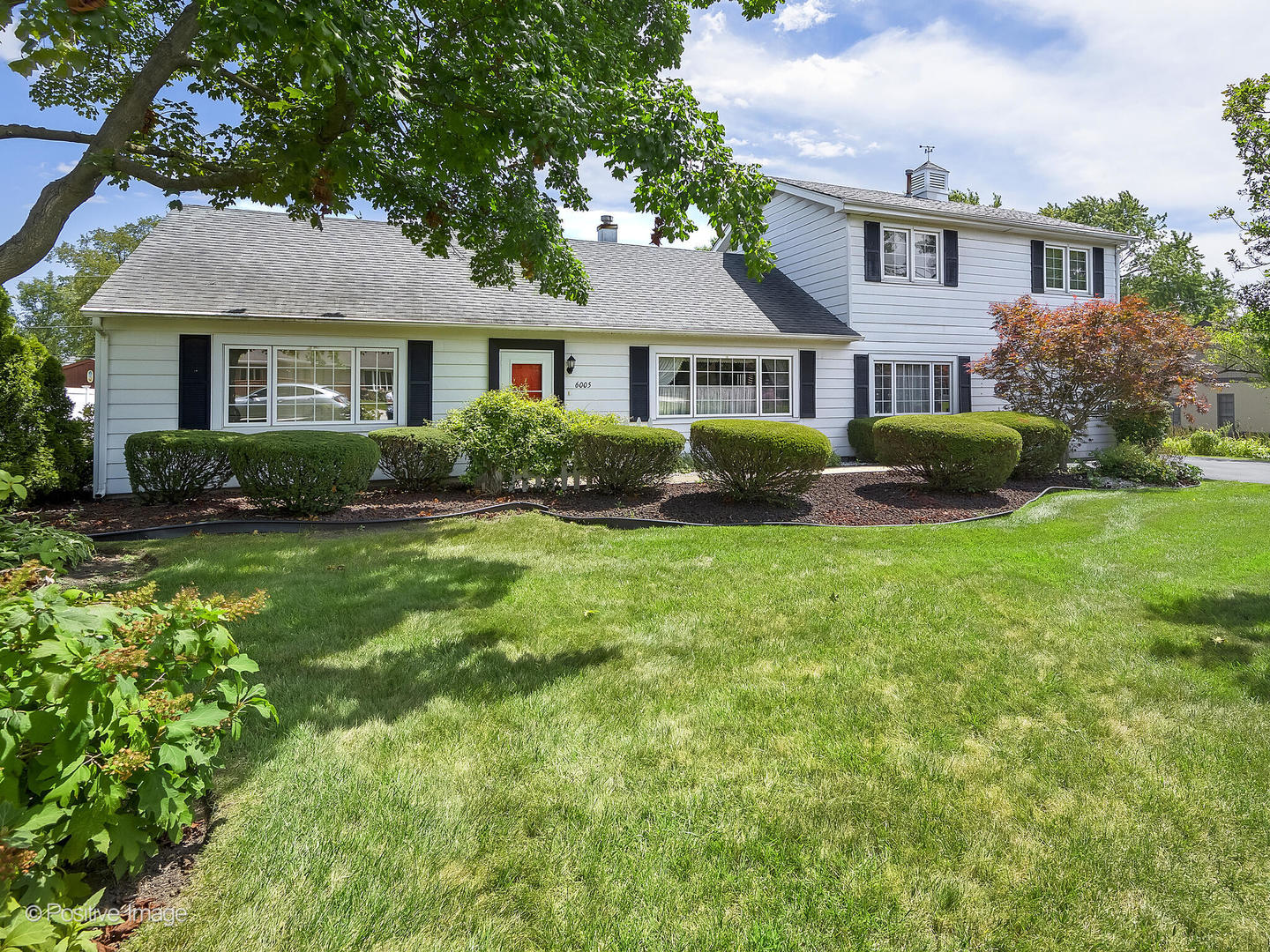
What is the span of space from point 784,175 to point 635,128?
43.4ft

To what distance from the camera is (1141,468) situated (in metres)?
11.8

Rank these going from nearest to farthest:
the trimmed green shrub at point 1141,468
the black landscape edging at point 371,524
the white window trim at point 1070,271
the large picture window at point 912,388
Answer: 1. the black landscape edging at point 371,524
2. the trimmed green shrub at point 1141,468
3. the large picture window at point 912,388
4. the white window trim at point 1070,271

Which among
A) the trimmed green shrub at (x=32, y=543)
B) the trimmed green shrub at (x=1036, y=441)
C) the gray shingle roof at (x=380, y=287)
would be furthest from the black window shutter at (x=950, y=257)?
the trimmed green shrub at (x=32, y=543)

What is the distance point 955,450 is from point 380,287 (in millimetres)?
10492

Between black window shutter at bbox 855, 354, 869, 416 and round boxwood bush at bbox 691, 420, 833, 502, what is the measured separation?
6.87 meters

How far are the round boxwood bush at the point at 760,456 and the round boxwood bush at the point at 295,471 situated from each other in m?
4.70

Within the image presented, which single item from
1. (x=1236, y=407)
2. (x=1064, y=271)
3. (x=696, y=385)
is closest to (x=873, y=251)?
(x=696, y=385)

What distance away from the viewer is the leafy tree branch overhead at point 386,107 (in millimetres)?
4332

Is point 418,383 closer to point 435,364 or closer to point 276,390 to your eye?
point 435,364

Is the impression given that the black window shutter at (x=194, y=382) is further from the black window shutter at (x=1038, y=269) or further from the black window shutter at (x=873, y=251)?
the black window shutter at (x=1038, y=269)

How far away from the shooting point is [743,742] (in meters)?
2.81

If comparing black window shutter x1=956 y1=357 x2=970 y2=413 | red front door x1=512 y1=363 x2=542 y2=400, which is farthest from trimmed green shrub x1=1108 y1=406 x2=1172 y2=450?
red front door x1=512 y1=363 x2=542 y2=400

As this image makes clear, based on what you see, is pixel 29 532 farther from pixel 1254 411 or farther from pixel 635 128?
pixel 1254 411

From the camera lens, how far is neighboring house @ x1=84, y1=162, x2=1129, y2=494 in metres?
10.2
